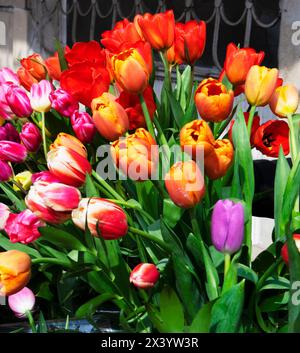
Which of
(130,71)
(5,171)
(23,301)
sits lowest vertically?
(23,301)

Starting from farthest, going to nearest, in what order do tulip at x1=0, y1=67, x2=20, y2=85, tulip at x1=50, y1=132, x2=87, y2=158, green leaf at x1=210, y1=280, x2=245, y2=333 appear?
tulip at x1=0, y1=67, x2=20, y2=85, tulip at x1=50, y1=132, x2=87, y2=158, green leaf at x1=210, y1=280, x2=245, y2=333

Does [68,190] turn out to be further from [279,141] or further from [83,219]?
[279,141]

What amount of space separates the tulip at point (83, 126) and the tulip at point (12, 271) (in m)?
0.14

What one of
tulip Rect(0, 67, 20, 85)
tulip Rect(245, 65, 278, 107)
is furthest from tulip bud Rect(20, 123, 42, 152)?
tulip Rect(245, 65, 278, 107)

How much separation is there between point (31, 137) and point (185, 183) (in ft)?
0.71

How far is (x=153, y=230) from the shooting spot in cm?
51

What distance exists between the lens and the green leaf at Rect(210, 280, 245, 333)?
428 millimetres

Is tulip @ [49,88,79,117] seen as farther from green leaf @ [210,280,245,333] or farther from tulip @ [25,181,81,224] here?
green leaf @ [210,280,245,333]

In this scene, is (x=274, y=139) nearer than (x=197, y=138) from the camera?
No

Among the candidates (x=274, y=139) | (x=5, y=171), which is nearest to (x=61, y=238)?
(x=5, y=171)

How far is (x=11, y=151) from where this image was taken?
0.59 metres

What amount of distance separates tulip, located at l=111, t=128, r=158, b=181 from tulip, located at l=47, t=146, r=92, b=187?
31 mm

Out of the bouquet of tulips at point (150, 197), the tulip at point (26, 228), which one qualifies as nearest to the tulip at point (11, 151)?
the bouquet of tulips at point (150, 197)

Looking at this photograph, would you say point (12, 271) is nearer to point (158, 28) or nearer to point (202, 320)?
point (202, 320)
